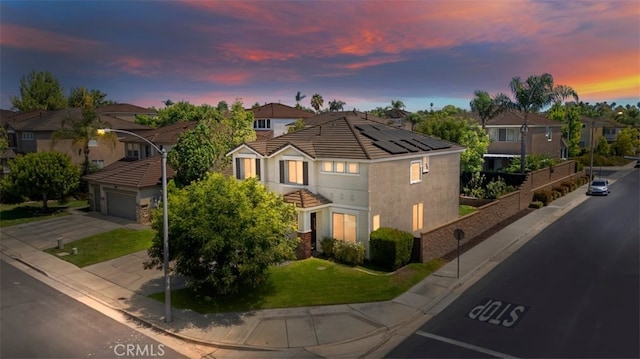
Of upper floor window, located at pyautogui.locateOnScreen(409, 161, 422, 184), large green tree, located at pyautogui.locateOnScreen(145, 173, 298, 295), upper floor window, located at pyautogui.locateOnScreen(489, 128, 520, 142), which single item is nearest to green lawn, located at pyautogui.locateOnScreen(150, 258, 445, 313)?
large green tree, located at pyautogui.locateOnScreen(145, 173, 298, 295)

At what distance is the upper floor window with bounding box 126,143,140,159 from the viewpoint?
158 feet

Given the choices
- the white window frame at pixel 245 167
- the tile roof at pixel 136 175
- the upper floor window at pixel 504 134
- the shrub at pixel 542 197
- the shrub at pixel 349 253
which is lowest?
the shrub at pixel 349 253

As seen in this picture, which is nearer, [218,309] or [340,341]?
[340,341]

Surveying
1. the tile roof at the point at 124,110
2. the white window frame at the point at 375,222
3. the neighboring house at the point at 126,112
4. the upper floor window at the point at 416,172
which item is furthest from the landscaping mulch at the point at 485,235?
the tile roof at the point at 124,110

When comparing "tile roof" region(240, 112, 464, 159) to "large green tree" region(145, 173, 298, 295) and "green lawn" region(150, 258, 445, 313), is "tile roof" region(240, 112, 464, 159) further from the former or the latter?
"large green tree" region(145, 173, 298, 295)

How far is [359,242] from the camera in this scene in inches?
982

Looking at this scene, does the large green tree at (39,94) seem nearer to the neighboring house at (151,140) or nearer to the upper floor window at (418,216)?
the neighboring house at (151,140)

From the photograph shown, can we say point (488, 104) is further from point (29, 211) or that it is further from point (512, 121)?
point (29, 211)

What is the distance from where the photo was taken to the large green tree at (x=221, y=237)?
1745 centimetres

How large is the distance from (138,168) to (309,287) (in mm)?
24182

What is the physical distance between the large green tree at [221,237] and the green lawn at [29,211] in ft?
82.7

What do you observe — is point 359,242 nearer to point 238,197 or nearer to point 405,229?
point 405,229

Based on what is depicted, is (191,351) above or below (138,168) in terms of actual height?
below

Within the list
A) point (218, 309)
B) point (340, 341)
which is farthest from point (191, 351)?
point (340, 341)
